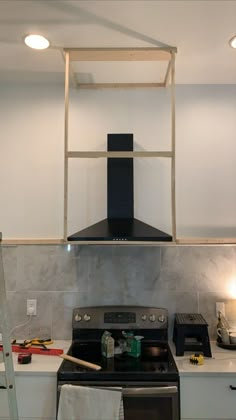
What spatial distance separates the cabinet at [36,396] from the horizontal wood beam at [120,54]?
2.01 m

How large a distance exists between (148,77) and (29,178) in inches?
47.9

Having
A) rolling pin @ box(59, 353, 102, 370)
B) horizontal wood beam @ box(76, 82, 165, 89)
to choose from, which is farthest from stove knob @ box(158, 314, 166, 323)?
horizontal wood beam @ box(76, 82, 165, 89)

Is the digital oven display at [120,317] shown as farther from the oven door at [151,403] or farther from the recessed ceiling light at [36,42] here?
the recessed ceiling light at [36,42]

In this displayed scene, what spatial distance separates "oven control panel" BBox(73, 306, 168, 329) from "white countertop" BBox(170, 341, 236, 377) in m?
0.23

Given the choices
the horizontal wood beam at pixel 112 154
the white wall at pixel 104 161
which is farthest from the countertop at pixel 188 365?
the horizontal wood beam at pixel 112 154

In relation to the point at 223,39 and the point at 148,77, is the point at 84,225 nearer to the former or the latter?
the point at 148,77

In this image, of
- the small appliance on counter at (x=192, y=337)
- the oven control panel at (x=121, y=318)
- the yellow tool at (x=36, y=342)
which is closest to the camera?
the small appliance on counter at (x=192, y=337)

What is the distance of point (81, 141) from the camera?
264cm

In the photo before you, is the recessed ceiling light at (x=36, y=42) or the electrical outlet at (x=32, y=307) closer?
the recessed ceiling light at (x=36, y=42)

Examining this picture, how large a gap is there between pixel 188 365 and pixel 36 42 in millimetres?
2194

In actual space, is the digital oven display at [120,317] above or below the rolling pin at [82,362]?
above

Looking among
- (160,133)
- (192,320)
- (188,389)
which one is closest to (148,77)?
(160,133)

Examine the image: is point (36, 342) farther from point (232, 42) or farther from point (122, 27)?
point (232, 42)

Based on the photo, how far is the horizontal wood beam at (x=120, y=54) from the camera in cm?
208
